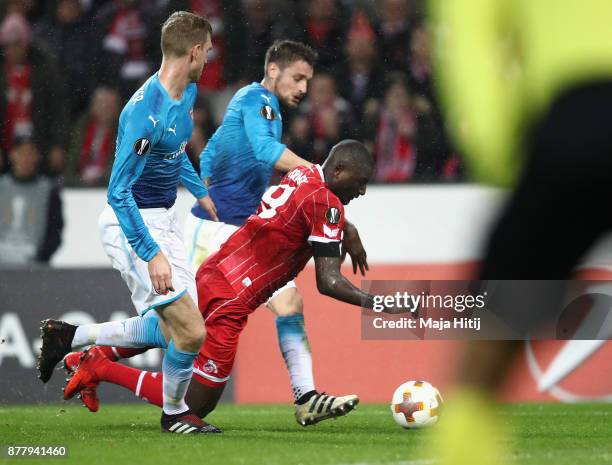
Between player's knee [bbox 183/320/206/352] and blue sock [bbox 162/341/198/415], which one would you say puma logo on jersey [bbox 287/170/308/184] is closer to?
player's knee [bbox 183/320/206/352]

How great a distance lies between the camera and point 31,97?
31.3 feet

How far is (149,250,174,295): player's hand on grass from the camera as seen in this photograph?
556 centimetres

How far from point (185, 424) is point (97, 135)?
4055mm

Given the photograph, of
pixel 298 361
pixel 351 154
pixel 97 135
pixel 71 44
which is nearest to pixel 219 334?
pixel 298 361

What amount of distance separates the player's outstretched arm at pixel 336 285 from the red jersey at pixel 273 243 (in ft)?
0.63

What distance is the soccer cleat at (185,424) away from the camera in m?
5.93

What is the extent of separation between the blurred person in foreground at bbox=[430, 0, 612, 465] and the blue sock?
3699 mm

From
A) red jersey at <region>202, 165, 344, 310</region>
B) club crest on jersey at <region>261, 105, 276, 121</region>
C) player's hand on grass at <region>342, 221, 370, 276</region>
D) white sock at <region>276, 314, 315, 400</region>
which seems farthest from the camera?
club crest on jersey at <region>261, 105, 276, 121</region>

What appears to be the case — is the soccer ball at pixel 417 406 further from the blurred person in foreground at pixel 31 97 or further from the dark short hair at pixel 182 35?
the blurred person in foreground at pixel 31 97

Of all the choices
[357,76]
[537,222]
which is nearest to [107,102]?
[357,76]

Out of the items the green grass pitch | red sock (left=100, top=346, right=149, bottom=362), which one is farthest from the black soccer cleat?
the green grass pitch

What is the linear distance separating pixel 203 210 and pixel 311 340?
1649 mm

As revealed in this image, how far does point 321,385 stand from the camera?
8391 mm

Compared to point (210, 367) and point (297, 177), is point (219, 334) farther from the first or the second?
point (297, 177)
